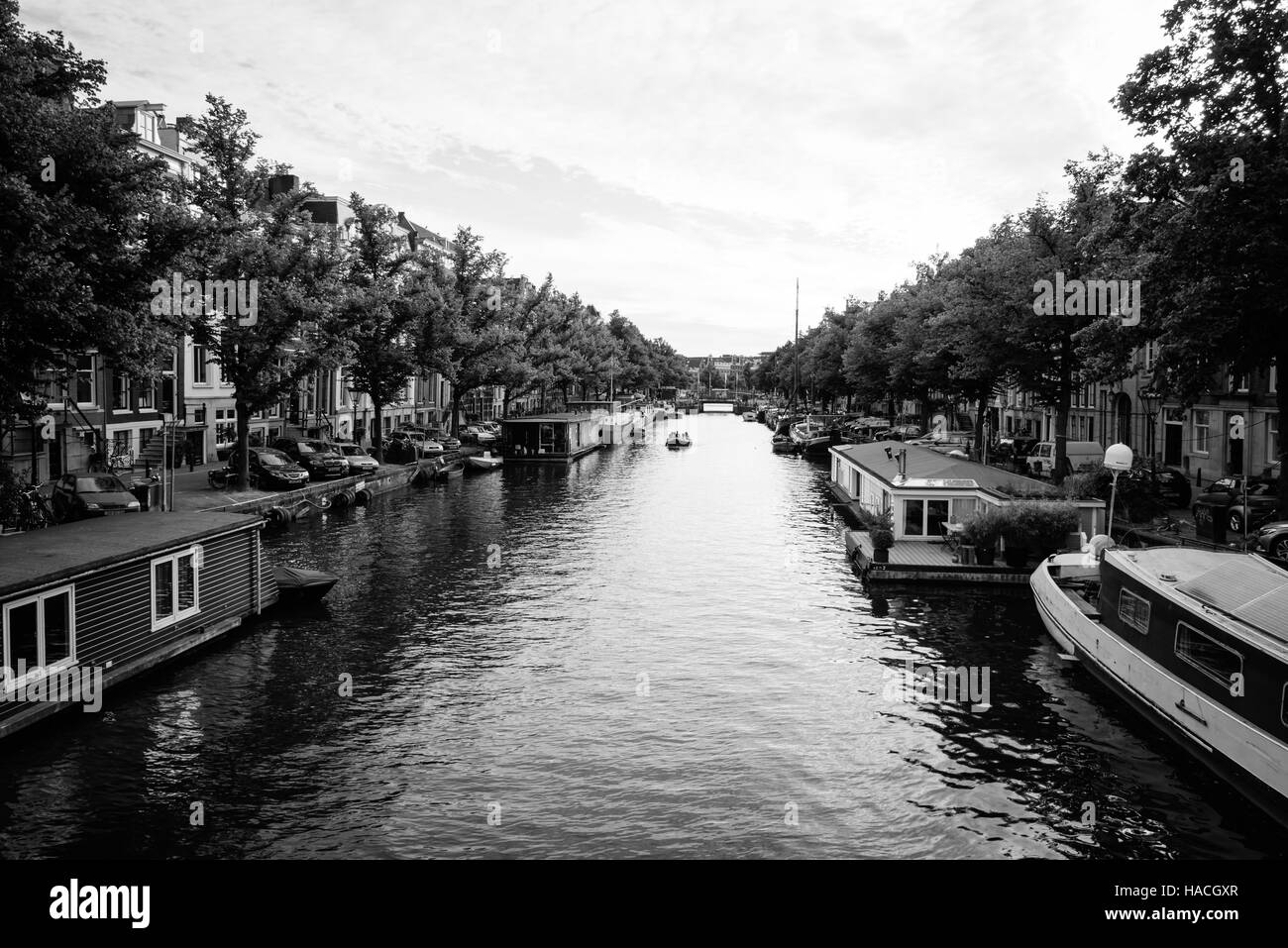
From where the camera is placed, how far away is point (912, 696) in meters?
23.8

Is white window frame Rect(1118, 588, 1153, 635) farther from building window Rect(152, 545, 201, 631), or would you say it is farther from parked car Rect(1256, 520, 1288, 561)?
building window Rect(152, 545, 201, 631)

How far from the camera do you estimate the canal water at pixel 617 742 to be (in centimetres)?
1642

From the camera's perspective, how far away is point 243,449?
50281 mm

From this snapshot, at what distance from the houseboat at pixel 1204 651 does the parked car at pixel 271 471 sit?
40.6 meters

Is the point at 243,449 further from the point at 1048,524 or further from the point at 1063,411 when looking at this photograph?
the point at 1063,411

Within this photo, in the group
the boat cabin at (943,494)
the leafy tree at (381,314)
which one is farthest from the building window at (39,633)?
the leafy tree at (381,314)

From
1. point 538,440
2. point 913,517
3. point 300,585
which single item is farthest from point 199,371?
point 913,517

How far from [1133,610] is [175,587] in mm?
24299

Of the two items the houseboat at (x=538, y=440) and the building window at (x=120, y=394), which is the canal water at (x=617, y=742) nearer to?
the building window at (x=120, y=394)

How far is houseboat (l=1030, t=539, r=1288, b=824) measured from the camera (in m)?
17.5

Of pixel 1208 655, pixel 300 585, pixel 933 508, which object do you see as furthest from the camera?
pixel 933 508

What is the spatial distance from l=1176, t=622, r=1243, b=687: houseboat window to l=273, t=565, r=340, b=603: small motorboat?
81.3 feet
